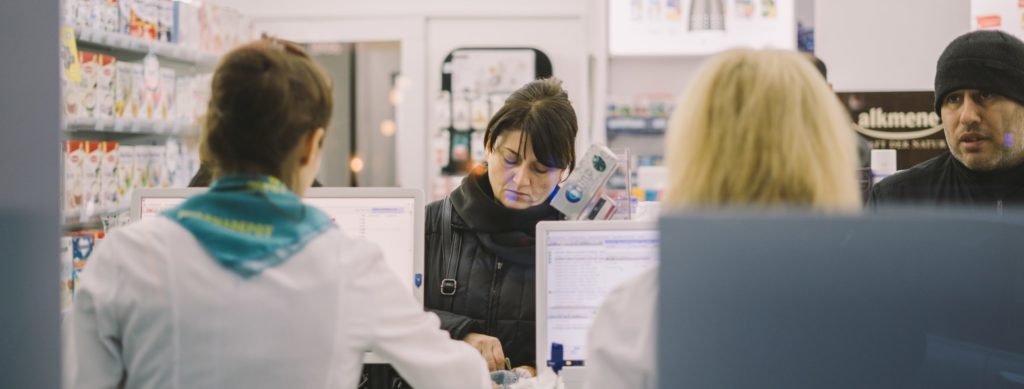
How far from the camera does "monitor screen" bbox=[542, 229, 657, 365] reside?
7.10 feet

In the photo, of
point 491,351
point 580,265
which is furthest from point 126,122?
point 580,265

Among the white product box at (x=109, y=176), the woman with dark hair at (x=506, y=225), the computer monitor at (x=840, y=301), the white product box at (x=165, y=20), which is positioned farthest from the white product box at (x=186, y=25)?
the computer monitor at (x=840, y=301)

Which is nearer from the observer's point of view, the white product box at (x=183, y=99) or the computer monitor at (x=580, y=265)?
the computer monitor at (x=580, y=265)

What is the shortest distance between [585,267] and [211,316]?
98cm

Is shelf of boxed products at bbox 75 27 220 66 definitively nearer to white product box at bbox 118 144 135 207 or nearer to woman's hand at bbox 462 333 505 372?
white product box at bbox 118 144 135 207

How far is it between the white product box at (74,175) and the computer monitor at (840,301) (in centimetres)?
365

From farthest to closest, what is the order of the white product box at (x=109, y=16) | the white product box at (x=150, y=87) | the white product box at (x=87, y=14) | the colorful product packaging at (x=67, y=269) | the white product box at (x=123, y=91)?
the white product box at (x=150, y=87), the white product box at (x=123, y=91), the white product box at (x=109, y=16), the white product box at (x=87, y=14), the colorful product packaging at (x=67, y=269)

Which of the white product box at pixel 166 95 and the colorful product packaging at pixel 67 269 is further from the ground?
the white product box at pixel 166 95

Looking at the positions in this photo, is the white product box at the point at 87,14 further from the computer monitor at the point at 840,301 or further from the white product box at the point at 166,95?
the computer monitor at the point at 840,301

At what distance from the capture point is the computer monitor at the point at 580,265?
2160 mm

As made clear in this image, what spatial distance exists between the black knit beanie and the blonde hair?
1.75 m

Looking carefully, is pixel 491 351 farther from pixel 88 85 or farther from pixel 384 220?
pixel 88 85

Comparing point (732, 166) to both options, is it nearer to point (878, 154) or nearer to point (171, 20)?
point (878, 154)

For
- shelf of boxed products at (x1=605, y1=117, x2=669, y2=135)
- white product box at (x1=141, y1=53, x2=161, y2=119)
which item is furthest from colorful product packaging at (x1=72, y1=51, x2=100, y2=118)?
shelf of boxed products at (x1=605, y1=117, x2=669, y2=135)
